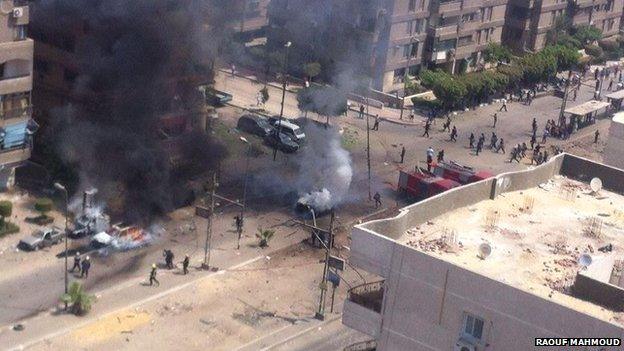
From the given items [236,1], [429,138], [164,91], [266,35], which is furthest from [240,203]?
[266,35]

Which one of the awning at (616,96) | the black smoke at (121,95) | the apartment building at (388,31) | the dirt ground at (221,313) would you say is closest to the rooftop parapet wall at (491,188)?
the dirt ground at (221,313)

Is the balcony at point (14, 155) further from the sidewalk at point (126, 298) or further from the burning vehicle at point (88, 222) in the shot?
the sidewalk at point (126, 298)

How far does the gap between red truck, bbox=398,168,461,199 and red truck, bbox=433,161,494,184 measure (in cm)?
40

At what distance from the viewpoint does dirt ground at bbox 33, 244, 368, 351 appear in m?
30.2

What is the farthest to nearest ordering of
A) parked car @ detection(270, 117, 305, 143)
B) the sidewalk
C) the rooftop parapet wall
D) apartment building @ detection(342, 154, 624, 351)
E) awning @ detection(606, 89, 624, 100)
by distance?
awning @ detection(606, 89, 624, 100) < parked car @ detection(270, 117, 305, 143) < the sidewalk < the rooftop parapet wall < apartment building @ detection(342, 154, 624, 351)

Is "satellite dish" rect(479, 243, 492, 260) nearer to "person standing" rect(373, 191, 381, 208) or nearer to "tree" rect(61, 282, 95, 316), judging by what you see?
"tree" rect(61, 282, 95, 316)

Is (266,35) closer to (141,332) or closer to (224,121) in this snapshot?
(224,121)

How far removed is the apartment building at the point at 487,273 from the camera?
1792cm

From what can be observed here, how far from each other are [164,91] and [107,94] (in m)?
2.33

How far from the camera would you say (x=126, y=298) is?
3250 cm

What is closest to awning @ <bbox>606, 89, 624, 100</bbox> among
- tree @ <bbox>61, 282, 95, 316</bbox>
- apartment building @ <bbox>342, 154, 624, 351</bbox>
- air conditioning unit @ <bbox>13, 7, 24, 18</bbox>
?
air conditioning unit @ <bbox>13, 7, 24, 18</bbox>

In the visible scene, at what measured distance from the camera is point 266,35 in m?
62.9

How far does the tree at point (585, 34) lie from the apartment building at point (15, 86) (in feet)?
152

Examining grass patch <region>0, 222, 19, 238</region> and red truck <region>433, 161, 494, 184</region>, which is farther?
red truck <region>433, 161, 494, 184</region>
